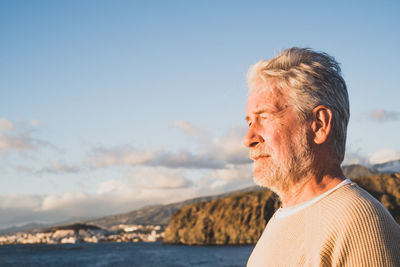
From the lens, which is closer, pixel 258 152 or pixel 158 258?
pixel 258 152

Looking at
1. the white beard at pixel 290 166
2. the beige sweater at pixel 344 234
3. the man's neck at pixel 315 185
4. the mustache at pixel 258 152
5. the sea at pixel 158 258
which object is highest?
A: the mustache at pixel 258 152

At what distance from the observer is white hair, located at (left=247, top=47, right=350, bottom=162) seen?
4.70ft

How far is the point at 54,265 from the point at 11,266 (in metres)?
8.09

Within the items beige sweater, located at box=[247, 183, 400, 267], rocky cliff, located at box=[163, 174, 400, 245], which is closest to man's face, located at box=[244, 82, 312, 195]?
beige sweater, located at box=[247, 183, 400, 267]

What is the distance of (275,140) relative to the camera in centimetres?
149

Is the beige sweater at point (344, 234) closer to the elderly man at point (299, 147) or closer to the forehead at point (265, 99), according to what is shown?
the elderly man at point (299, 147)

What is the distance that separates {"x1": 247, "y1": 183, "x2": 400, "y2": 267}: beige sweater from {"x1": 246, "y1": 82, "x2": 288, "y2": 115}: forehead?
1.34 feet

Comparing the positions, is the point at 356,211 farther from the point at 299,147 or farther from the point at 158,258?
the point at 158,258

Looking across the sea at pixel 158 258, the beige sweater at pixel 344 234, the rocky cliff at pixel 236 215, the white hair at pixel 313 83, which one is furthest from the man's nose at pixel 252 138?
the rocky cliff at pixel 236 215

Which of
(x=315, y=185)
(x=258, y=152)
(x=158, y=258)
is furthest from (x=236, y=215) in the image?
(x=315, y=185)

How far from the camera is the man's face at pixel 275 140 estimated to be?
4.72ft

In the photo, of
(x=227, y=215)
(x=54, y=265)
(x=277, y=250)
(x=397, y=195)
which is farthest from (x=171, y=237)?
(x=277, y=250)

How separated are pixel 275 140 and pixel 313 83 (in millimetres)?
268

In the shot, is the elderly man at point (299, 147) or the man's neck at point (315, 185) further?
the man's neck at point (315, 185)
